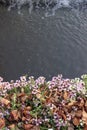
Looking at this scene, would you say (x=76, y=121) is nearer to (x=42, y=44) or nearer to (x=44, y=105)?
(x=44, y=105)

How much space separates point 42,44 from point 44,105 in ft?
13.1

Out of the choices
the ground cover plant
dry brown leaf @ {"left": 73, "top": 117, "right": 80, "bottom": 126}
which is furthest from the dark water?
dry brown leaf @ {"left": 73, "top": 117, "right": 80, "bottom": 126}

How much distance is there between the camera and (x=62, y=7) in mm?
9883

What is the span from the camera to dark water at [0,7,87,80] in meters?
6.36

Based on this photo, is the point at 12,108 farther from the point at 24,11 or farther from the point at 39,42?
the point at 24,11

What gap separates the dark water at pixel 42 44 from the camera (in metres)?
6.36

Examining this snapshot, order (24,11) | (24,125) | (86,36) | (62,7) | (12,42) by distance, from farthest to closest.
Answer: (62,7), (24,11), (86,36), (12,42), (24,125)

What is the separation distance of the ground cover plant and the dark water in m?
2.58

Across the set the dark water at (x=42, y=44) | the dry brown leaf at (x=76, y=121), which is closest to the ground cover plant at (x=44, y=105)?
the dry brown leaf at (x=76, y=121)

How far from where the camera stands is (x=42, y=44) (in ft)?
23.7

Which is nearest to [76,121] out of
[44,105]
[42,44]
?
[44,105]

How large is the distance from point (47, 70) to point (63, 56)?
61 cm

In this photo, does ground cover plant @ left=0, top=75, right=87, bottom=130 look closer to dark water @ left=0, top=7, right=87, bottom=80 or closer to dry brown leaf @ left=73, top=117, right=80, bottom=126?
dry brown leaf @ left=73, top=117, right=80, bottom=126

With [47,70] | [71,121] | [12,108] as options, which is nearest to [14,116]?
[12,108]
